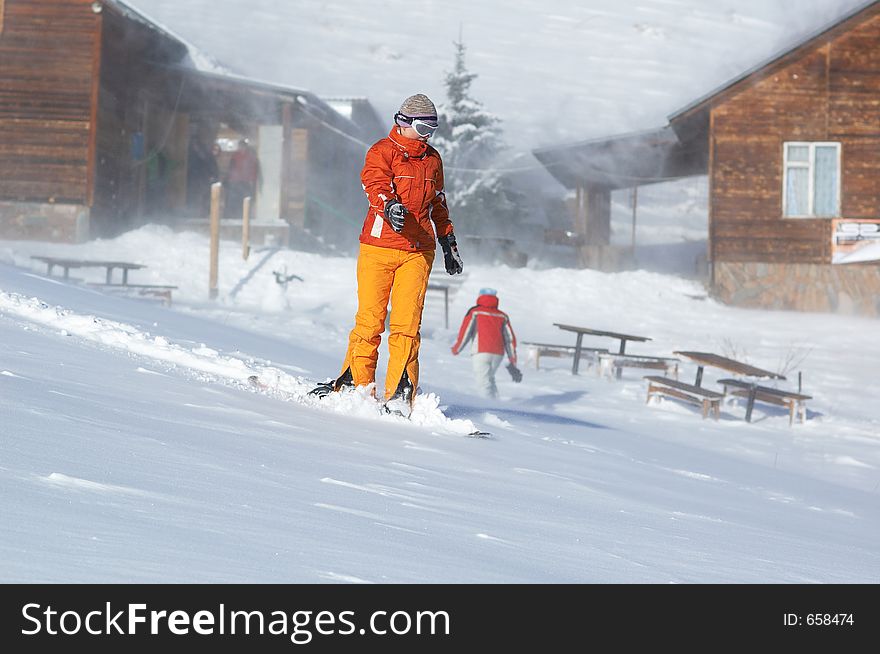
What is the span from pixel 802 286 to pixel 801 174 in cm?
244

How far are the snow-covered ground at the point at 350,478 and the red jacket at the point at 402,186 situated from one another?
966mm

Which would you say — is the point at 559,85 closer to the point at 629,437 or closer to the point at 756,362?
the point at 756,362

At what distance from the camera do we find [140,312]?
433 inches

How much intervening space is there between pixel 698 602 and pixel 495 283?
65.7 ft

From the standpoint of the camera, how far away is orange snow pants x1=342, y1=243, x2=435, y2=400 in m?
6.21

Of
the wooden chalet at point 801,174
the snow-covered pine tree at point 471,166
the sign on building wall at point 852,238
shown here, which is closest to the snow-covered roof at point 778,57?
the wooden chalet at point 801,174

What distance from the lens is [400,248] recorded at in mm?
6203

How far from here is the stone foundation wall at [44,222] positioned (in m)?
22.3

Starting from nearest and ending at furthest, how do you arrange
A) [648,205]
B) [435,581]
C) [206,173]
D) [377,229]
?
[435,581], [377,229], [206,173], [648,205]

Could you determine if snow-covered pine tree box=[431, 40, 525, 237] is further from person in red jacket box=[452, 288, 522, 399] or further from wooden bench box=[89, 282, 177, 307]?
person in red jacket box=[452, 288, 522, 399]

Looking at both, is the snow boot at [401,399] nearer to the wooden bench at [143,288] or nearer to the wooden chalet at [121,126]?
the wooden bench at [143,288]

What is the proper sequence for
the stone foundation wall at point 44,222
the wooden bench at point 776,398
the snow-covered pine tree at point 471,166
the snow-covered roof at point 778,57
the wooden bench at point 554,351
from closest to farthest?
the wooden bench at point 776,398 < the wooden bench at point 554,351 < the stone foundation wall at point 44,222 < the snow-covered roof at point 778,57 < the snow-covered pine tree at point 471,166

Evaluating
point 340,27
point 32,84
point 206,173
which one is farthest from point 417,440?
point 340,27

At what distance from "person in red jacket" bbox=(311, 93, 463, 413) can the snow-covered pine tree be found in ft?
107
